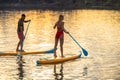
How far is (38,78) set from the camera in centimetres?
1636

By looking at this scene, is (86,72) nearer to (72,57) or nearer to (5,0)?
(72,57)

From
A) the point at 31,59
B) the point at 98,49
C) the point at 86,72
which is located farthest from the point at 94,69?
the point at 98,49

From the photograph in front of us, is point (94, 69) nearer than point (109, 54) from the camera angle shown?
Yes

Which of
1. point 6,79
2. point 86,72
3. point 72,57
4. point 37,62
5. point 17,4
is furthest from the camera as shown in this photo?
point 17,4

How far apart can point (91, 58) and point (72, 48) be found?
170 inches

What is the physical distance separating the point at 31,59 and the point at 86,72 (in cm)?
448

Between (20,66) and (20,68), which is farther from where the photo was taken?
(20,66)

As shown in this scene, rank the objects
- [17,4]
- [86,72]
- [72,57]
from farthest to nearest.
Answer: [17,4], [72,57], [86,72]

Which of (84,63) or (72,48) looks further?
(72,48)

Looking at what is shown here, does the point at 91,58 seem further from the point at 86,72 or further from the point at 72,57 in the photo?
the point at 86,72

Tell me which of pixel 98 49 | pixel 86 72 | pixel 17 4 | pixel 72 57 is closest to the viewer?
pixel 86 72

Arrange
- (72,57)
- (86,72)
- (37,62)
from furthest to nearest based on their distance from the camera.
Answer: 1. (72,57)
2. (37,62)
3. (86,72)

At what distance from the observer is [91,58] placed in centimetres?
2116

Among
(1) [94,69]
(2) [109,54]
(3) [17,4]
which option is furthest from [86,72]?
(3) [17,4]
